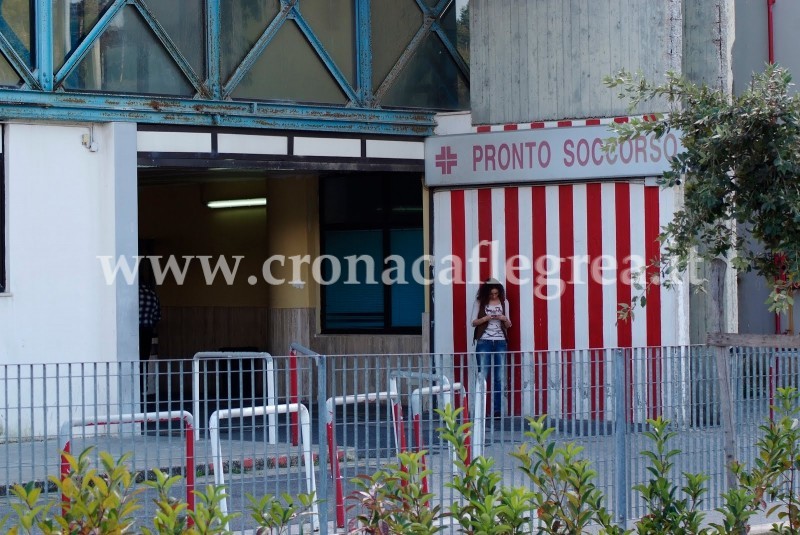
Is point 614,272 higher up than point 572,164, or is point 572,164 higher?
point 572,164

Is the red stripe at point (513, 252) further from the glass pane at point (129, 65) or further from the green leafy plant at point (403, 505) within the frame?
the green leafy plant at point (403, 505)

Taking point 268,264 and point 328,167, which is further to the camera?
point 268,264

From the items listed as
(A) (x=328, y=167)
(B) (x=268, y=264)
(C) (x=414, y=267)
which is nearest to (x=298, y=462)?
(A) (x=328, y=167)

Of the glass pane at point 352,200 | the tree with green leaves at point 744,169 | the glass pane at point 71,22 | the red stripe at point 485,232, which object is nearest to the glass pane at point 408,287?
the glass pane at point 352,200

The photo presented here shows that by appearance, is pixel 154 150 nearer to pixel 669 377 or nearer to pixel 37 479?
pixel 37 479

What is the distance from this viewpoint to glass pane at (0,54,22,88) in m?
11.9

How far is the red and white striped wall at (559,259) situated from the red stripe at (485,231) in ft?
0.04

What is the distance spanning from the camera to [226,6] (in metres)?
13.2

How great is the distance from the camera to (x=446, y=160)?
1454 centimetres

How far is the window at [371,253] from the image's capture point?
15655 millimetres

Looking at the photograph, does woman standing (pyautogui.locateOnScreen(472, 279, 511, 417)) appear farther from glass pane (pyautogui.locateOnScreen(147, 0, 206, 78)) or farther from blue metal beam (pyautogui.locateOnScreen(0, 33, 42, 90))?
blue metal beam (pyautogui.locateOnScreen(0, 33, 42, 90))

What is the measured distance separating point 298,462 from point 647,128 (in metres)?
2.69

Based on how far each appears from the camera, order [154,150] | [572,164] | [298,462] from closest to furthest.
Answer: [298,462] → [154,150] → [572,164]

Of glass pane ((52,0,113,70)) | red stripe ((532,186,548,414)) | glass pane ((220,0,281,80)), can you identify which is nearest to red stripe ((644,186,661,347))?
red stripe ((532,186,548,414))
